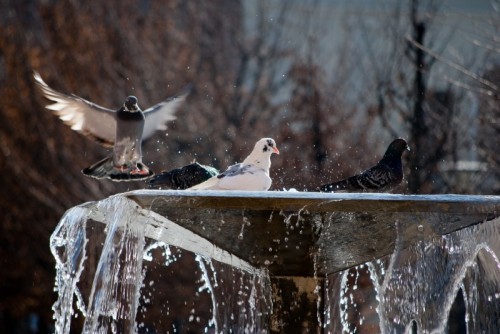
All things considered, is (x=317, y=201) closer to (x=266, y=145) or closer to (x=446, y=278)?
(x=266, y=145)

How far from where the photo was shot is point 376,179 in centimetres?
889

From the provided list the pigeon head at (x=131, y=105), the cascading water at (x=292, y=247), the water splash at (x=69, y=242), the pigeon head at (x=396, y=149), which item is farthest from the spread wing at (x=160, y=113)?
the water splash at (x=69, y=242)

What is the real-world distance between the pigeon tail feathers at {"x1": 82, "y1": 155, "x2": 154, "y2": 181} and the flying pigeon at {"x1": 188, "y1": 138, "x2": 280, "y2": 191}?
1.06 m

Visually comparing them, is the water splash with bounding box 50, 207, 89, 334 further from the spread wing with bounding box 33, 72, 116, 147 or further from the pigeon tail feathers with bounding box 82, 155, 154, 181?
the spread wing with bounding box 33, 72, 116, 147

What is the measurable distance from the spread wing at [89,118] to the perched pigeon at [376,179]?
7.48 ft

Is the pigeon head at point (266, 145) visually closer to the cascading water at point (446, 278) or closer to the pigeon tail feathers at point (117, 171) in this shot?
the cascading water at point (446, 278)

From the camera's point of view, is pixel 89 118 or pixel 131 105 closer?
pixel 131 105

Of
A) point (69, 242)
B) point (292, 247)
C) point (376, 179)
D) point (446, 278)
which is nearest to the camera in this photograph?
point (292, 247)

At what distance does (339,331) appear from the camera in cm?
1485

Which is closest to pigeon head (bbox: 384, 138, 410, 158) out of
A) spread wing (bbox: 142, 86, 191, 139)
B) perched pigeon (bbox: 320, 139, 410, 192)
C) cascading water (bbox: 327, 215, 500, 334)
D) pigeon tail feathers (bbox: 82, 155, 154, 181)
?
perched pigeon (bbox: 320, 139, 410, 192)

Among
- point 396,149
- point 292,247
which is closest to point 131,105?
point 396,149

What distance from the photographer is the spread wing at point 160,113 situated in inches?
431

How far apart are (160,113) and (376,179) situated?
274 centimetres

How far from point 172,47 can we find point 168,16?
4.92 feet
